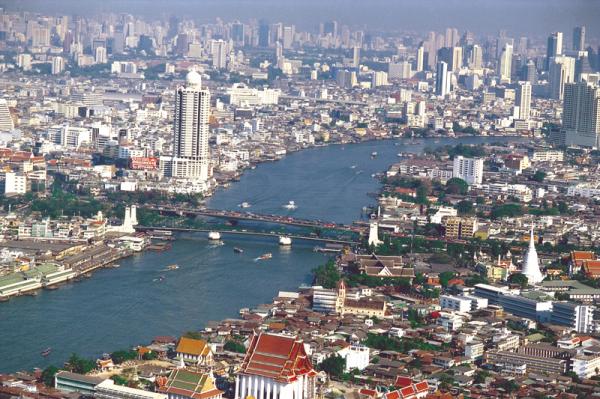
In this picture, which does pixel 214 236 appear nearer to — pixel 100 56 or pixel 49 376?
pixel 49 376

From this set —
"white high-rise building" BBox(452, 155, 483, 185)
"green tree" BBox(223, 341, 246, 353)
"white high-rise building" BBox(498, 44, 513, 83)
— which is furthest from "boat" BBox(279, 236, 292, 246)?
"white high-rise building" BBox(498, 44, 513, 83)

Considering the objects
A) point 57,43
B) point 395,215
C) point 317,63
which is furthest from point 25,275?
point 317,63

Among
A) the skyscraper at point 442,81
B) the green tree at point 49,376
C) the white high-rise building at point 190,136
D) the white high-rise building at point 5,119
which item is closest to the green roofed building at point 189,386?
the green tree at point 49,376

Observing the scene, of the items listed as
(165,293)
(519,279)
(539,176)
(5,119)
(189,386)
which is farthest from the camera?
(5,119)

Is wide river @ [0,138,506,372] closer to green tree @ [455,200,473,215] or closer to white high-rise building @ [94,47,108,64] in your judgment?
green tree @ [455,200,473,215]

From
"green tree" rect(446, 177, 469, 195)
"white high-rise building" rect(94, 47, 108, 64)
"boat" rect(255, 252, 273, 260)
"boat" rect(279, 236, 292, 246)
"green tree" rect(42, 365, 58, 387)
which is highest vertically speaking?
"white high-rise building" rect(94, 47, 108, 64)

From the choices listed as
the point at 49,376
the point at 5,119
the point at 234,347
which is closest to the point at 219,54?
the point at 5,119

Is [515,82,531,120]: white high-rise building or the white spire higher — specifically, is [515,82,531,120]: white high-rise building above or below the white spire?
above

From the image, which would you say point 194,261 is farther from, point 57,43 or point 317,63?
point 317,63
